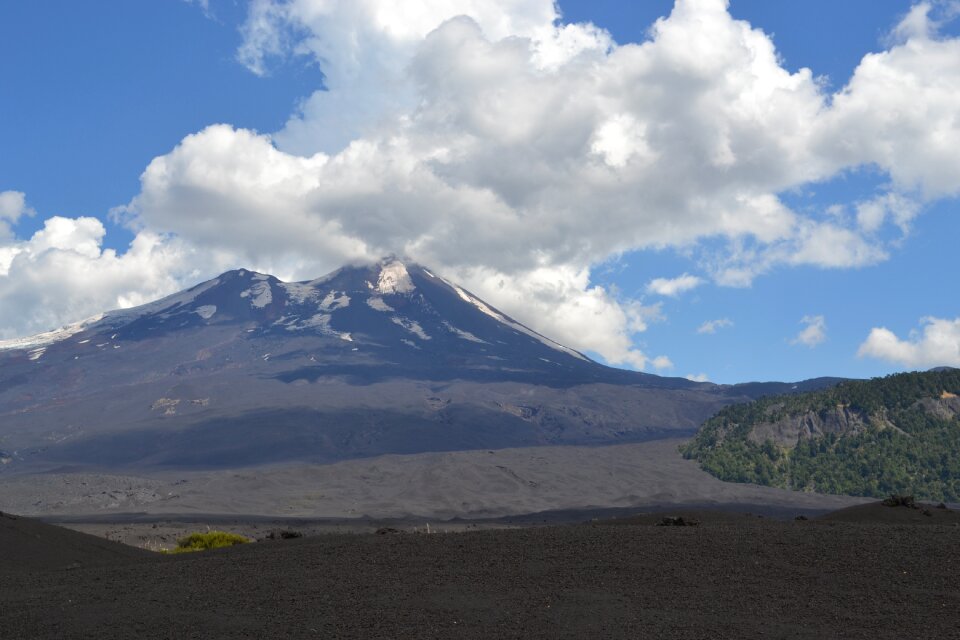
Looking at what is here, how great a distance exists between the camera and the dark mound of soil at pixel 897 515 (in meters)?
34.2

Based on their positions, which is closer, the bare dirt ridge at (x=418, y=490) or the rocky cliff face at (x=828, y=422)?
the bare dirt ridge at (x=418, y=490)

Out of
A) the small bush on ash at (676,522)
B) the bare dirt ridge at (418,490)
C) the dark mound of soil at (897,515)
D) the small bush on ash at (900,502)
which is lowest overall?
the bare dirt ridge at (418,490)

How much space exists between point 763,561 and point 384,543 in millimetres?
11861

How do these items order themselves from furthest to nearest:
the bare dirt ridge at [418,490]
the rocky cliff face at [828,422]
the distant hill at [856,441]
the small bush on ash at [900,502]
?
the rocky cliff face at [828,422] → the distant hill at [856,441] → the bare dirt ridge at [418,490] → the small bush on ash at [900,502]

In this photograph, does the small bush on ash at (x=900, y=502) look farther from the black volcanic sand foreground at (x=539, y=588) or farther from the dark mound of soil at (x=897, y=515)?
the black volcanic sand foreground at (x=539, y=588)

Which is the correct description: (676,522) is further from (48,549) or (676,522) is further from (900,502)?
(48,549)

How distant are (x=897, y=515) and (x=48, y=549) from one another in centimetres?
3190

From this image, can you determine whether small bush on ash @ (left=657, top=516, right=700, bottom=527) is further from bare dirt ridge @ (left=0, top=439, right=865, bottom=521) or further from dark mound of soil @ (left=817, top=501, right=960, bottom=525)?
bare dirt ridge @ (left=0, top=439, right=865, bottom=521)

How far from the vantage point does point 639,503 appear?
11544 centimetres

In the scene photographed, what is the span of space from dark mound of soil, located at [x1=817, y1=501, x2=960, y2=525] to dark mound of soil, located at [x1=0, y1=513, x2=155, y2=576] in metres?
27.0

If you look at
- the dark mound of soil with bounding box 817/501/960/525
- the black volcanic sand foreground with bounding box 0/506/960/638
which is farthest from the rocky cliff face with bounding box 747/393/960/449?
the black volcanic sand foreground with bounding box 0/506/960/638

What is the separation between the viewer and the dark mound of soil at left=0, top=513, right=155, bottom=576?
111 ft

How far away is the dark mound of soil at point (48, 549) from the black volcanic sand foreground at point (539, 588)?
9.44ft

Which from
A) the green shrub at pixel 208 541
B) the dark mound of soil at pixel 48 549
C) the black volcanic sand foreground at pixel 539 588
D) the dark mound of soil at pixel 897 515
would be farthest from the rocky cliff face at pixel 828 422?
the dark mound of soil at pixel 48 549
